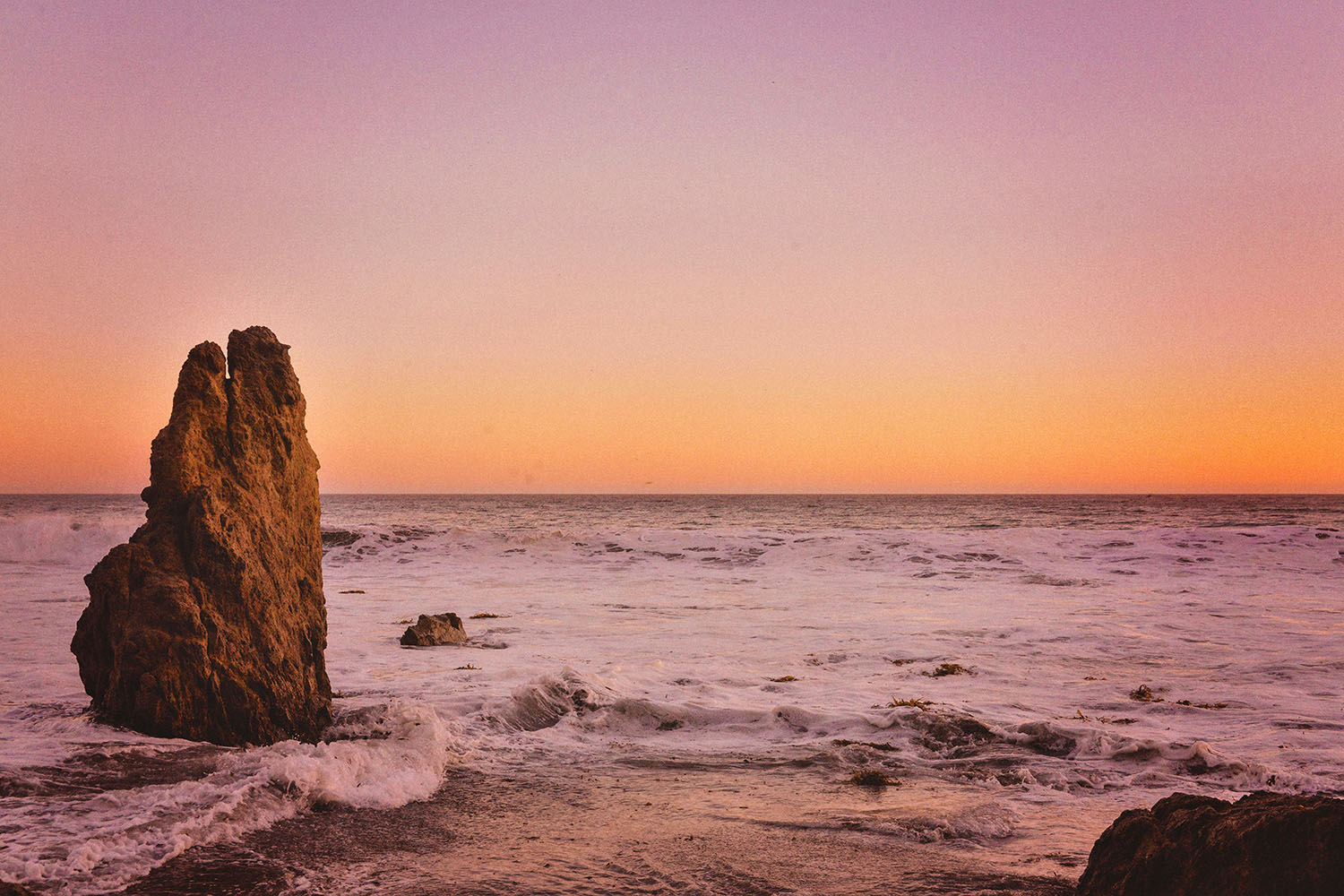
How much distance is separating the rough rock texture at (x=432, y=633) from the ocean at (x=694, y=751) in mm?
380

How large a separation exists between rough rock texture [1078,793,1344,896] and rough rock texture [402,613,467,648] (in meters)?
9.58

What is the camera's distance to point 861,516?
7600 centimetres

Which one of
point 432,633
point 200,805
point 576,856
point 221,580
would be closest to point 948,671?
point 432,633

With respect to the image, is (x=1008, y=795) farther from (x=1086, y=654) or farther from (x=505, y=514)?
(x=505, y=514)

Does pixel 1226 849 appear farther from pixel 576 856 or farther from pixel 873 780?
pixel 873 780

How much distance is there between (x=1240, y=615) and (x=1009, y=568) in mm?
9374

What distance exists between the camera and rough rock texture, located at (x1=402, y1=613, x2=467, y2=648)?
1208 cm

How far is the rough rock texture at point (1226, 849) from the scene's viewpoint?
3086 millimetres

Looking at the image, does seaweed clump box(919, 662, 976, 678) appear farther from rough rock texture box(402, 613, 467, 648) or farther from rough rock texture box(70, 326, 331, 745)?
rough rock texture box(70, 326, 331, 745)

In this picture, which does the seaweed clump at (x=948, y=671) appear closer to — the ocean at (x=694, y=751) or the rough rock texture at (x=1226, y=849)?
the ocean at (x=694, y=751)

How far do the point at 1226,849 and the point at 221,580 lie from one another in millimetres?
6709

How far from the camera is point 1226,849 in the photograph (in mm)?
3348

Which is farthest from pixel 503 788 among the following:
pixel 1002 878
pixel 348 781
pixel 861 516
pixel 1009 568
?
pixel 861 516

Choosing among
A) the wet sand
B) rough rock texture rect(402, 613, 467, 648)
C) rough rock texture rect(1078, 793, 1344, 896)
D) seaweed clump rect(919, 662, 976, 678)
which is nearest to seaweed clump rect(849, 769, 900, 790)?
the wet sand
